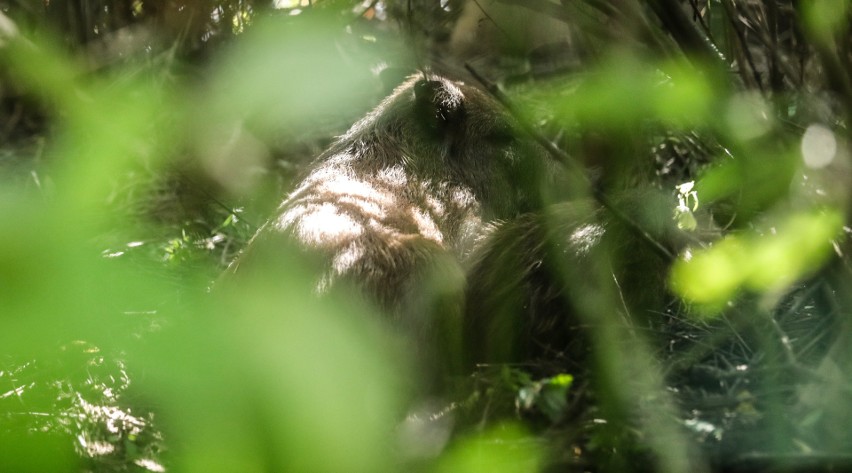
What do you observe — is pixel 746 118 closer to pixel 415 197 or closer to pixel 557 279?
pixel 557 279

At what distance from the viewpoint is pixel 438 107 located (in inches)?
211

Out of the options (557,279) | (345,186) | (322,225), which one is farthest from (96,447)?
(557,279)

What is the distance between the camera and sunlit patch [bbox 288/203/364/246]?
12.2 ft

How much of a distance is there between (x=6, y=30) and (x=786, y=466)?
256cm

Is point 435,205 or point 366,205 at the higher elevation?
point 366,205

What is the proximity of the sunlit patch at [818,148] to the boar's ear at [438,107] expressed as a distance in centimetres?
342

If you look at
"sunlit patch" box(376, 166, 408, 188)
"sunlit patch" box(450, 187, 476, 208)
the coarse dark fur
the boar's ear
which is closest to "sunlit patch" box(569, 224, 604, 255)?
the coarse dark fur

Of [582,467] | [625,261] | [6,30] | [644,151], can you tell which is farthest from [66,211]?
[644,151]

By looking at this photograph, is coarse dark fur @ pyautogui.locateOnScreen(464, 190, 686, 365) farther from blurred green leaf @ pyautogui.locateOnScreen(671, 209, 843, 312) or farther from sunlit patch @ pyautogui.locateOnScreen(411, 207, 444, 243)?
blurred green leaf @ pyautogui.locateOnScreen(671, 209, 843, 312)

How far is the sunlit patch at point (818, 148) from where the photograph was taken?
1.77m

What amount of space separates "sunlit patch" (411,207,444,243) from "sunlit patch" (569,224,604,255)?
2.58 feet

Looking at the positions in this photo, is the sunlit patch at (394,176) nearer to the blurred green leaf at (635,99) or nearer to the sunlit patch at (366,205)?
the sunlit patch at (366,205)

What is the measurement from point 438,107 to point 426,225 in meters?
1.12

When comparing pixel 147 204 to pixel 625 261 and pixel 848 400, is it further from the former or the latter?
pixel 848 400
